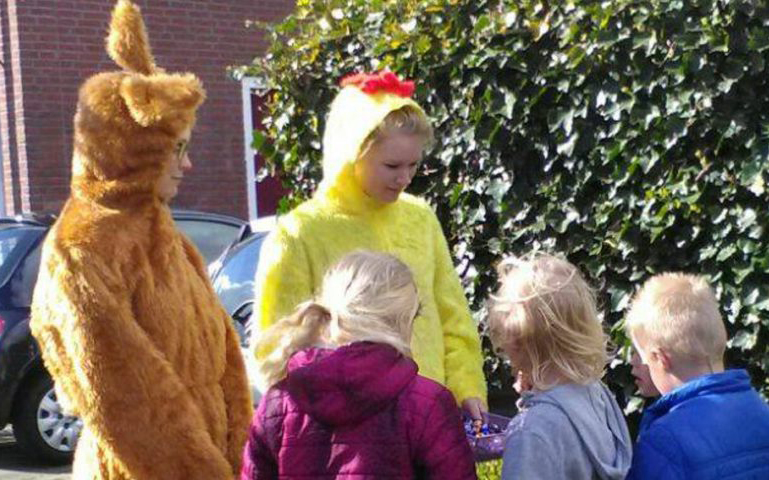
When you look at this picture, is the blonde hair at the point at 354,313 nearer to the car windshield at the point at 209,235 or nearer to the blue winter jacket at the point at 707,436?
the blue winter jacket at the point at 707,436

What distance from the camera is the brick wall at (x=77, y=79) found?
37.9 ft

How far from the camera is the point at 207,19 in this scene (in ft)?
41.4

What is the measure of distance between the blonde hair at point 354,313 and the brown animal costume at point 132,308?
1.57 feet

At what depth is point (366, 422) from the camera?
8.00ft

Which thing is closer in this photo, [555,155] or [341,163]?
[341,163]

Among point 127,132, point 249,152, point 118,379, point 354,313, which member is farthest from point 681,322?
point 249,152

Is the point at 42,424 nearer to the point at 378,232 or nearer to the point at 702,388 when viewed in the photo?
the point at 378,232

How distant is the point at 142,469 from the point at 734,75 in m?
2.51

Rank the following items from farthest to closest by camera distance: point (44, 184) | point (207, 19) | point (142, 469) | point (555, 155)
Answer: point (207, 19)
point (44, 184)
point (555, 155)
point (142, 469)

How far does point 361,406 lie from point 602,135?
241 cm

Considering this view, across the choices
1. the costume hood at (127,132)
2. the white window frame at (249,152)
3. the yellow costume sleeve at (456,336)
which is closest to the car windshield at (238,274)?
the yellow costume sleeve at (456,336)

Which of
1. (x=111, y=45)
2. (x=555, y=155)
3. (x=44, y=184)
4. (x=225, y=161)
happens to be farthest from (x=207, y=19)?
(x=111, y=45)

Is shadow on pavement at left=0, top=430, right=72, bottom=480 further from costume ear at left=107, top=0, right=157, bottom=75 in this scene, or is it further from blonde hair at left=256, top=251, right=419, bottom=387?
blonde hair at left=256, top=251, right=419, bottom=387

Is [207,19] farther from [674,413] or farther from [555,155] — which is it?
[674,413]
